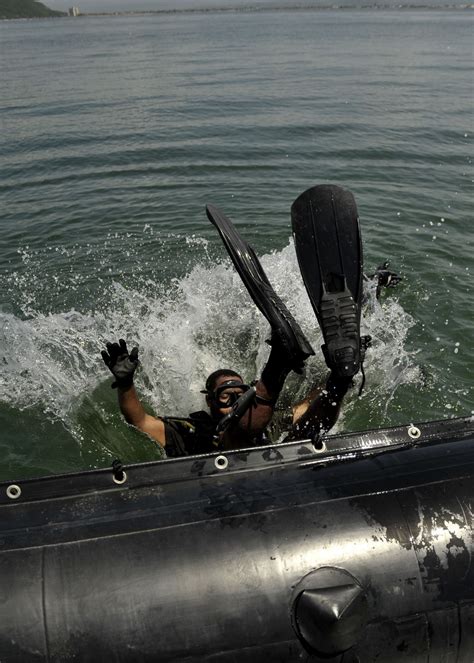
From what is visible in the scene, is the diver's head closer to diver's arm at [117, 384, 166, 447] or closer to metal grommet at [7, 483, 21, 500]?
diver's arm at [117, 384, 166, 447]

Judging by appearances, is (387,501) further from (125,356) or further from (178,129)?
(178,129)

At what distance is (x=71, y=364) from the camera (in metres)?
6.48

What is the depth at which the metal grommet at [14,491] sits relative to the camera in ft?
9.25

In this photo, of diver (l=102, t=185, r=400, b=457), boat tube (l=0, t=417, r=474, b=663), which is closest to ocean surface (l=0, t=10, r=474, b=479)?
diver (l=102, t=185, r=400, b=457)

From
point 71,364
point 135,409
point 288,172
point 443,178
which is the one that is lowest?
point 135,409

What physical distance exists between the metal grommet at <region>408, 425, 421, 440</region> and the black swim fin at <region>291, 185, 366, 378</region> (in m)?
0.78

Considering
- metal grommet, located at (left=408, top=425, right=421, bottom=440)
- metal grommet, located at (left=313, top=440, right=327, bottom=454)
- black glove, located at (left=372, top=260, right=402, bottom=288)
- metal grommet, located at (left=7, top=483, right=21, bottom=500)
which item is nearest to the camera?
metal grommet, located at (left=7, top=483, right=21, bottom=500)

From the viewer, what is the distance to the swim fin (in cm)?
399

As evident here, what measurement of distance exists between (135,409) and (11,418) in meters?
2.16

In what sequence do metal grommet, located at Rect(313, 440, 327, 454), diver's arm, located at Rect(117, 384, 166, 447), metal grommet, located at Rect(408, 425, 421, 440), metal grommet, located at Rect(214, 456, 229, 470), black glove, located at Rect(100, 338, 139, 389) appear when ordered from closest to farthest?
metal grommet, located at Rect(214, 456, 229, 470)
metal grommet, located at Rect(313, 440, 327, 454)
metal grommet, located at Rect(408, 425, 421, 440)
black glove, located at Rect(100, 338, 139, 389)
diver's arm, located at Rect(117, 384, 166, 447)

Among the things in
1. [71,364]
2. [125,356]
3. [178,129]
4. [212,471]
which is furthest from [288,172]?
[212,471]

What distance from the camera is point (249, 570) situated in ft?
7.92

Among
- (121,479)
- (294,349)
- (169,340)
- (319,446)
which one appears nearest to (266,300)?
(294,349)

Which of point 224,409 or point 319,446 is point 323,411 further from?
point 319,446
